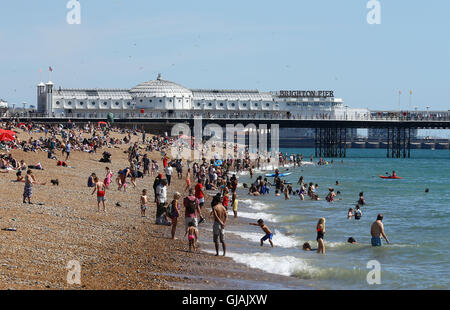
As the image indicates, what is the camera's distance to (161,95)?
413 ft

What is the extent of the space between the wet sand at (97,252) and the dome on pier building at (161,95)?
10247cm

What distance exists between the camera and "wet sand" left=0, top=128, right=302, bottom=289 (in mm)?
12391

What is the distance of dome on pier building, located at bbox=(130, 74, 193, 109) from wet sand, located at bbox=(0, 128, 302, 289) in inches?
4034

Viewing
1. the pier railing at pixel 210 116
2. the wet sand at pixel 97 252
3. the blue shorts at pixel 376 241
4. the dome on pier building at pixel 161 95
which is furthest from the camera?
the dome on pier building at pixel 161 95

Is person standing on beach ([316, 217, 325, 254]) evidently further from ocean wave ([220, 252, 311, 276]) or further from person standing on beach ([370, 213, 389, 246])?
person standing on beach ([370, 213, 389, 246])

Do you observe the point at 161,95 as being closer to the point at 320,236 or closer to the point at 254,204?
the point at 254,204

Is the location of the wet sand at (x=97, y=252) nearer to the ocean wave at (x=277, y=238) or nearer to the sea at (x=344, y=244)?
the sea at (x=344, y=244)

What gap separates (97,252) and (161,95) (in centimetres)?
11196

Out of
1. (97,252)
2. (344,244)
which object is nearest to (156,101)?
(344,244)

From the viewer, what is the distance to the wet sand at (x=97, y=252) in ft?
40.7

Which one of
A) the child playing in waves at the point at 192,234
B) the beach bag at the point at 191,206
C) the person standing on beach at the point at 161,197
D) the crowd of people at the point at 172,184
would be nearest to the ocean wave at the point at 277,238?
the crowd of people at the point at 172,184

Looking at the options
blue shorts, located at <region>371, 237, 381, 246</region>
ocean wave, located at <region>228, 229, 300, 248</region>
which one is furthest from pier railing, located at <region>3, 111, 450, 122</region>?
blue shorts, located at <region>371, 237, 381, 246</region>
